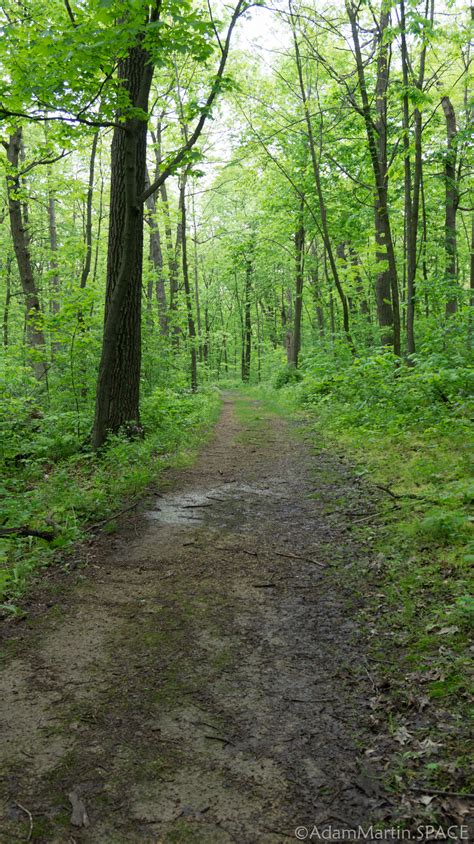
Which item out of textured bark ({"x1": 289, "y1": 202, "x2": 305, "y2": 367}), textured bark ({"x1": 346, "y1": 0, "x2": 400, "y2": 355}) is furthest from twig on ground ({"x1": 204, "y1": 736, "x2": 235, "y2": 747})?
textured bark ({"x1": 289, "y1": 202, "x2": 305, "y2": 367})

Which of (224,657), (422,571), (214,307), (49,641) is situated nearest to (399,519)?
(422,571)

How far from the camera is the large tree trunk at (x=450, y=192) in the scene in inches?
494

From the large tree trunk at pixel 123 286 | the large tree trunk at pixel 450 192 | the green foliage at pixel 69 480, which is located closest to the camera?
the green foliage at pixel 69 480

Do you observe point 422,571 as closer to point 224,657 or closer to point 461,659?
point 461,659

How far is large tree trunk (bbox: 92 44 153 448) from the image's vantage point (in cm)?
776

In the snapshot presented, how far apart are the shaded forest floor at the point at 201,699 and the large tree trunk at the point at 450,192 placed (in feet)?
31.5

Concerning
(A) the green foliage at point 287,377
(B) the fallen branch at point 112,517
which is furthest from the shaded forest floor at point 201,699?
(A) the green foliage at point 287,377

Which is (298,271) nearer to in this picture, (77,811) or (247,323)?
(247,323)

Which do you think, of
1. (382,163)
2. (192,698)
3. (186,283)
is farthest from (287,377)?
(192,698)

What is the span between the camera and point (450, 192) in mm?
15445

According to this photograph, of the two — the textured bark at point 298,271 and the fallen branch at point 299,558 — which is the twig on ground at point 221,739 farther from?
the textured bark at point 298,271

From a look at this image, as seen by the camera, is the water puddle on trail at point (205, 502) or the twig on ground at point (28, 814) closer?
the twig on ground at point (28, 814)

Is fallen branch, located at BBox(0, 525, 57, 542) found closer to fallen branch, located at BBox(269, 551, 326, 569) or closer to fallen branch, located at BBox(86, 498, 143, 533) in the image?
fallen branch, located at BBox(86, 498, 143, 533)

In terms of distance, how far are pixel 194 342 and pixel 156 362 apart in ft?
13.3
